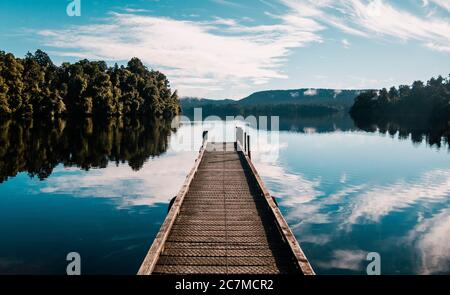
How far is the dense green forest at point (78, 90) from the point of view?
70062 millimetres

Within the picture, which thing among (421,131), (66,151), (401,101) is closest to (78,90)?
(66,151)

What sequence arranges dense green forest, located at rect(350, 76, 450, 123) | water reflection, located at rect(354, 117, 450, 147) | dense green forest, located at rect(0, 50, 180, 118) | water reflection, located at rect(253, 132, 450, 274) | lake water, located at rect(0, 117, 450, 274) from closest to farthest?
lake water, located at rect(0, 117, 450, 274)
water reflection, located at rect(253, 132, 450, 274)
water reflection, located at rect(354, 117, 450, 147)
dense green forest, located at rect(0, 50, 180, 118)
dense green forest, located at rect(350, 76, 450, 123)

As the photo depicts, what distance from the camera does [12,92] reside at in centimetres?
7000

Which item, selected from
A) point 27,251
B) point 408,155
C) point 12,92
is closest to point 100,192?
point 27,251

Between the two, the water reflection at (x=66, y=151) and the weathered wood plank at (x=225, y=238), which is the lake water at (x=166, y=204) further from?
the weathered wood plank at (x=225, y=238)

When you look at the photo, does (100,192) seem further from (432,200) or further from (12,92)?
(12,92)

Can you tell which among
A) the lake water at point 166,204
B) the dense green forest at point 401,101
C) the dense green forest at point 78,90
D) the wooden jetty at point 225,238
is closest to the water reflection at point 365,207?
the lake water at point 166,204

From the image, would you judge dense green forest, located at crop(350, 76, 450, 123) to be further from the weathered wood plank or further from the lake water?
the weathered wood plank

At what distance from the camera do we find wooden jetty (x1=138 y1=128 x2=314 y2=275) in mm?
10336

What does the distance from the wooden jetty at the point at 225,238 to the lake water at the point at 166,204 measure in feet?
6.35

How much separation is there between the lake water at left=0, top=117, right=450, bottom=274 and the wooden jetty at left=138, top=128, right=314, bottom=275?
1.93 metres

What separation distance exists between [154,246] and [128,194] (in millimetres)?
13250

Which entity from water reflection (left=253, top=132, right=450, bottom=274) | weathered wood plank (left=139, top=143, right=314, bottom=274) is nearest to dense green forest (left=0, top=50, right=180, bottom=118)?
water reflection (left=253, top=132, right=450, bottom=274)

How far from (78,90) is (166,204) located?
7276cm
